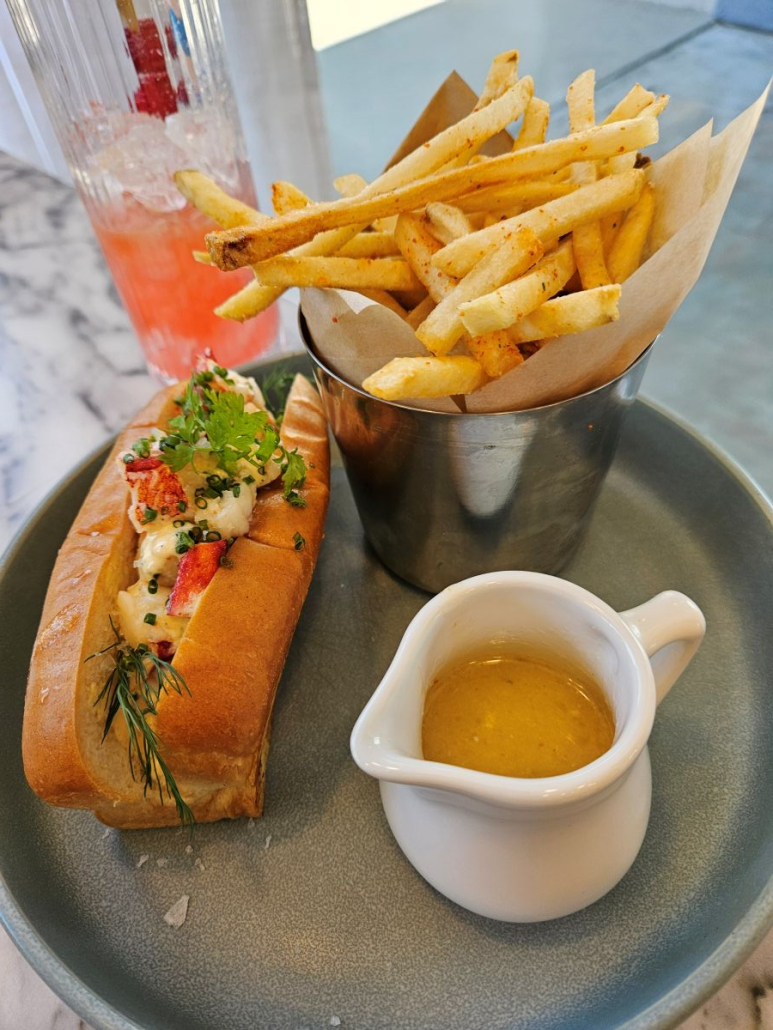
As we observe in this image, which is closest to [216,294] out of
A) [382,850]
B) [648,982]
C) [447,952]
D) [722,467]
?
[722,467]

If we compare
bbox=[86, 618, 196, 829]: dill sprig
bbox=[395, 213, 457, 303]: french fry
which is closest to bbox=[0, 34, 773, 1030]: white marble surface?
bbox=[86, 618, 196, 829]: dill sprig

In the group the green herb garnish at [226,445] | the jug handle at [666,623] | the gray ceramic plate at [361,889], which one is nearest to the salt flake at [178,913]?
the gray ceramic plate at [361,889]

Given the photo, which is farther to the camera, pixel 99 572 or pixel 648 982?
pixel 99 572

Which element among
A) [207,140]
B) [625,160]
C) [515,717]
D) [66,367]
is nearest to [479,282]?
[625,160]

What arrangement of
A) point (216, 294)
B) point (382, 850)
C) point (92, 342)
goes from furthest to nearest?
point (92, 342) → point (216, 294) → point (382, 850)

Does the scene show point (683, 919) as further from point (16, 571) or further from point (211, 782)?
point (16, 571)

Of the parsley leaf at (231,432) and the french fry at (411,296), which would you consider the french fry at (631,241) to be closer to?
the french fry at (411,296)

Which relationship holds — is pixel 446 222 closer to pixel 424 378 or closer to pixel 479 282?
pixel 479 282
